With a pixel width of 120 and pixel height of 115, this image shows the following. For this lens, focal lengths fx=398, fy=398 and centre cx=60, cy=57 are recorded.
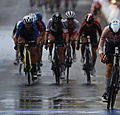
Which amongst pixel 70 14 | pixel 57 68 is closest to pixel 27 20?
A: pixel 57 68

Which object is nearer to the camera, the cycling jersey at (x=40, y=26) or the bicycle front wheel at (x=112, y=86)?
the bicycle front wheel at (x=112, y=86)

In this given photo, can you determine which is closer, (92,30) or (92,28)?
(92,28)

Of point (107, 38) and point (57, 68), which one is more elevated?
point (107, 38)

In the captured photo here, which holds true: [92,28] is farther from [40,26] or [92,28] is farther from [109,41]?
[109,41]

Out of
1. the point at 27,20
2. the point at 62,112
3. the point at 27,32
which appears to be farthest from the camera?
the point at 27,32

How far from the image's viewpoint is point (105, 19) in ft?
104

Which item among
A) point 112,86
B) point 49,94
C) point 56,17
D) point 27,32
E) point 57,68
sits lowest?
point 49,94

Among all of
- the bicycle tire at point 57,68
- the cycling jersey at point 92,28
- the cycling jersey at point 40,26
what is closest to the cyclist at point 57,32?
the bicycle tire at point 57,68

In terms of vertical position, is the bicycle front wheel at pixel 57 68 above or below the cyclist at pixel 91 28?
below

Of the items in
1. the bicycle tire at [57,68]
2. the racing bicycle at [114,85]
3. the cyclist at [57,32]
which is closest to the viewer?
the racing bicycle at [114,85]

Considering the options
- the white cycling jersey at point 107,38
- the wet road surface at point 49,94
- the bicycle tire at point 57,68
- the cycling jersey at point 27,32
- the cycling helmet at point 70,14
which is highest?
the cycling helmet at point 70,14

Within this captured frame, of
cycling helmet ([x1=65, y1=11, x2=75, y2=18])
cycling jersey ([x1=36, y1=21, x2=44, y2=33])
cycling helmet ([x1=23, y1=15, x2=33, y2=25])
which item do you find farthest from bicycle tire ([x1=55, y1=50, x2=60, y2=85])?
cycling jersey ([x1=36, y1=21, x2=44, y2=33])

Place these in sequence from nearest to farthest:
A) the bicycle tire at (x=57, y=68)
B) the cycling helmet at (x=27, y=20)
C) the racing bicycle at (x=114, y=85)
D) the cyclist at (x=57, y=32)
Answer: the racing bicycle at (x=114, y=85) → the cycling helmet at (x=27, y=20) → the bicycle tire at (x=57, y=68) → the cyclist at (x=57, y=32)

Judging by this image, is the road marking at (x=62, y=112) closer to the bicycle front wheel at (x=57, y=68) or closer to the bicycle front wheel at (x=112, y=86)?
the bicycle front wheel at (x=112, y=86)
